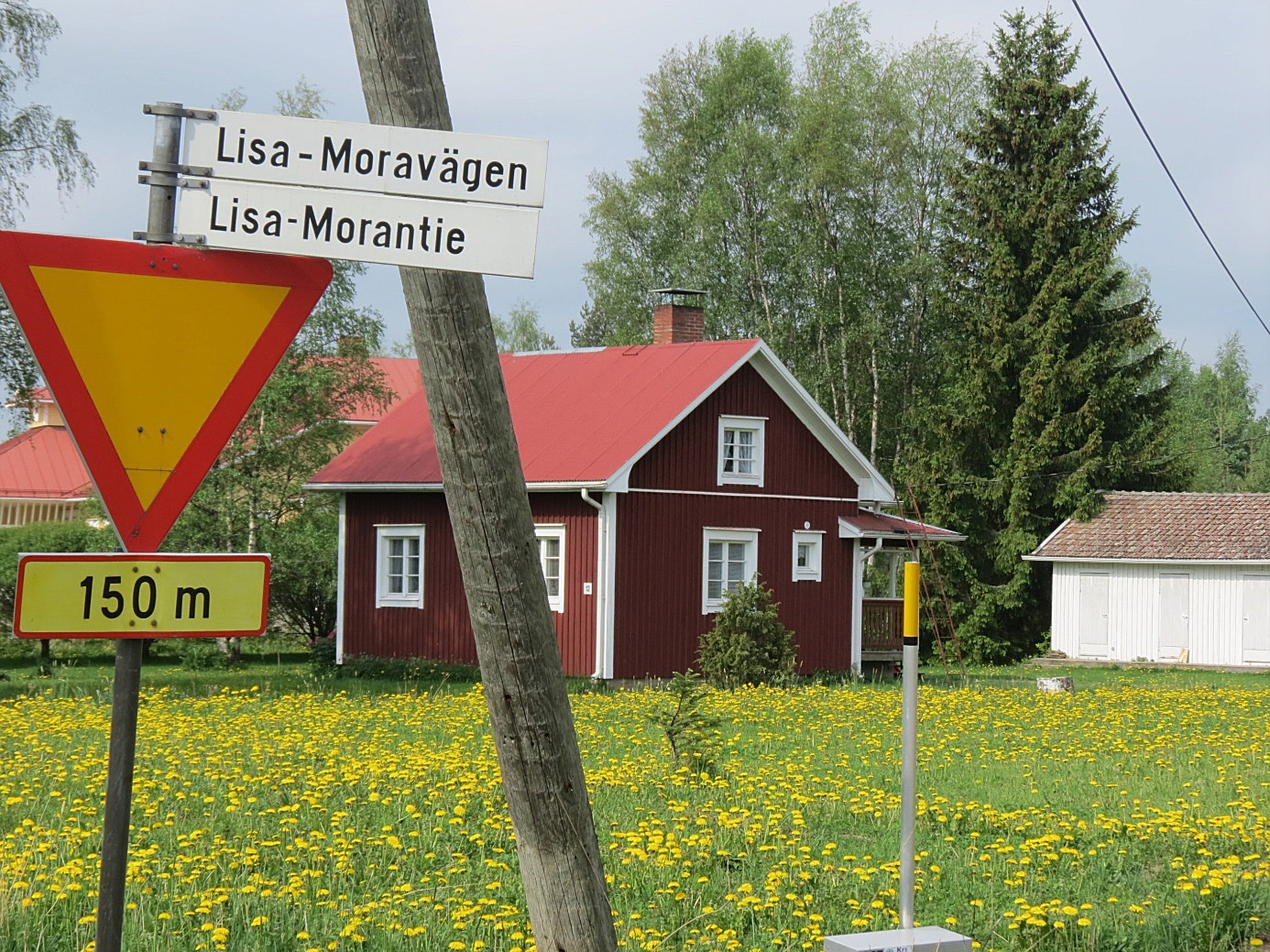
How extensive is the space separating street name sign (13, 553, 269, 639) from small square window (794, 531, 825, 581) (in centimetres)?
2474

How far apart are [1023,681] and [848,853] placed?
2335cm

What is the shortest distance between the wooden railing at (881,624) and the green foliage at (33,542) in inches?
692

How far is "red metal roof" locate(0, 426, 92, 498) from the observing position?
54844 mm

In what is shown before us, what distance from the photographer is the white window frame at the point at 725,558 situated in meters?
26.2

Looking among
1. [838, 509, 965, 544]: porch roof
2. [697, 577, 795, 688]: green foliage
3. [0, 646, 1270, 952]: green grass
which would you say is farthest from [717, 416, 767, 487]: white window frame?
[0, 646, 1270, 952]: green grass

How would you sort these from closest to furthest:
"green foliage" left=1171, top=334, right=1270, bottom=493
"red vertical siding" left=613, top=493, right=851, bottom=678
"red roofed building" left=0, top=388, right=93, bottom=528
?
"red vertical siding" left=613, top=493, right=851, bottom=678
"red roofed building" left=0, top=388, right=93, bottom=528
"green foliage" left=1171, top=334, right=1270, bottom=493

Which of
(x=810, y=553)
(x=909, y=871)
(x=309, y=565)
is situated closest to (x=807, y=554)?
(x=810, y=553)

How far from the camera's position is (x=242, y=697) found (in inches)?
750

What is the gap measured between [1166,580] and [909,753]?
1386 inches

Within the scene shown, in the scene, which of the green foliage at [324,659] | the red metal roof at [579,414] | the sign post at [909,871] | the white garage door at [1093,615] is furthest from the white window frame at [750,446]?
the sign post at [909,871]

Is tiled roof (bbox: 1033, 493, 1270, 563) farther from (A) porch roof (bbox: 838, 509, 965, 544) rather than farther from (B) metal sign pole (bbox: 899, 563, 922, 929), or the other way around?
(B) metal sign pole (bbox: 899, 563, 922, 929)

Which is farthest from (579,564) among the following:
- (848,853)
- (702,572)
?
(848,853)

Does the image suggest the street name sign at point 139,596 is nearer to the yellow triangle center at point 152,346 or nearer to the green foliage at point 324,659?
the yellow triangle center at point 152,346

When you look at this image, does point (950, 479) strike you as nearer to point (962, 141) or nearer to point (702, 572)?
point (962, 141)
